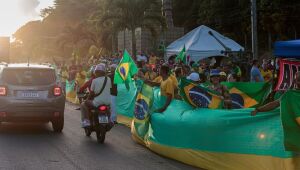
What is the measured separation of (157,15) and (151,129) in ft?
92.9

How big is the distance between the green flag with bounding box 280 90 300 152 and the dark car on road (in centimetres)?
724

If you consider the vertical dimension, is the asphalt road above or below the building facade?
below

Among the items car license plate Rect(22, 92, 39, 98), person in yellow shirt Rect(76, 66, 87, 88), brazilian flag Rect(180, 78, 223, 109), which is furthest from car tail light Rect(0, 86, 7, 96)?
person in yellow shirt Rect(76, 66, 87, 88)

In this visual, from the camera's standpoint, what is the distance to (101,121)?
11492 mm

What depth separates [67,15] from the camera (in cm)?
10525

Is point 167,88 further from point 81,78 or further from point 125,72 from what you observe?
point 81,78

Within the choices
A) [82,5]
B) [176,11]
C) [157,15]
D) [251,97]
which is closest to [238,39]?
[176,11]

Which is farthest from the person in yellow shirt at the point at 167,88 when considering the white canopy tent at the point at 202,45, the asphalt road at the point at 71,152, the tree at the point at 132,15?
the tree at the point at 132,15

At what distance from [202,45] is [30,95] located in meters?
17.9

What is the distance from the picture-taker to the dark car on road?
12945mm

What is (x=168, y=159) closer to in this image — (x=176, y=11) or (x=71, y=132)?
(x=71, y=132)

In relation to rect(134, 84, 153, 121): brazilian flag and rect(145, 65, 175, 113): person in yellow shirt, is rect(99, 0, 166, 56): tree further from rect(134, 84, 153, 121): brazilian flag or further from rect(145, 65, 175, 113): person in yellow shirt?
rect(145, 65, 175, 113): person in yellow shirt

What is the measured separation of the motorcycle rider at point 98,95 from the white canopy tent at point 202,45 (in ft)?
56.7

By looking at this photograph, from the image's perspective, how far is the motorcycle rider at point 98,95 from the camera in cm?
1187
